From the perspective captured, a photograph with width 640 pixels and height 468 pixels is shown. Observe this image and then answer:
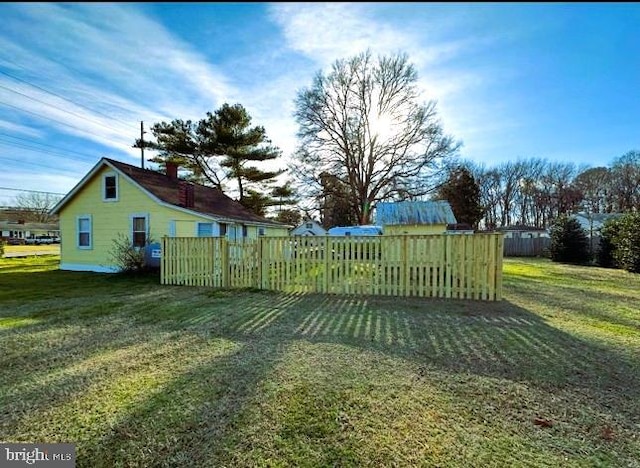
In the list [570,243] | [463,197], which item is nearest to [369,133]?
[463,197]

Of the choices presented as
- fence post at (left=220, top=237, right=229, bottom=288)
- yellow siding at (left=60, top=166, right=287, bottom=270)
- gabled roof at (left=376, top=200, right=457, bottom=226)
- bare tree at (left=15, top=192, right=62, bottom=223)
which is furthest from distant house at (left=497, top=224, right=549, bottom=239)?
bare tree at (left=15, top=192, right=62, bottom=223)

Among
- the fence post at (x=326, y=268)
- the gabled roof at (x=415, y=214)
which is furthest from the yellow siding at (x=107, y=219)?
the gabled roof at (x=415, y=214)

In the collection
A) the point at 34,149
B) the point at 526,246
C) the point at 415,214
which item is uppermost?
the point at 34,149

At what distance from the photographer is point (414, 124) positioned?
26922 millimetres

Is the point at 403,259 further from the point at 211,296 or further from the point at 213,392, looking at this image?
the point at 213,392

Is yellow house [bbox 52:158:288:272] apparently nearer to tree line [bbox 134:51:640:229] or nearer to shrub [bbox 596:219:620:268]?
tree line [bbox 134:51:640:229]

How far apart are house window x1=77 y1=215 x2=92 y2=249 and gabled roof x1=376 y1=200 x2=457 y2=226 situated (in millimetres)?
14850

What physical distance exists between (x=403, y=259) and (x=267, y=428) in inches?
251

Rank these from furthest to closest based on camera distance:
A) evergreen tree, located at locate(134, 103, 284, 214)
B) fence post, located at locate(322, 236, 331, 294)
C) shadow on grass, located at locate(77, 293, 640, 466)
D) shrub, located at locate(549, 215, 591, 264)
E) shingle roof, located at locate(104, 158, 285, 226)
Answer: evergreen tree, located at locate(134, 103, 284, 214) < shrub, located at locate(549, 215, 591, 264) < shingle roof, located at locate(104, 158, 285, 226) < fence post, located at locate(322, 236, 331, 294) < shadow on grass, located at locate(77, 293, 640, 466)

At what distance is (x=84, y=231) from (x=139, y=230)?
3.18 meters

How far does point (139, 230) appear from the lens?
14.0m

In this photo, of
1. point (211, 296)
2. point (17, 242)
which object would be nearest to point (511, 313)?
point (211, 296)

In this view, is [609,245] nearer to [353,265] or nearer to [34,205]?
[353,265]

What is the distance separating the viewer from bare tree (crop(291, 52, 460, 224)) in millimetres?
26703
